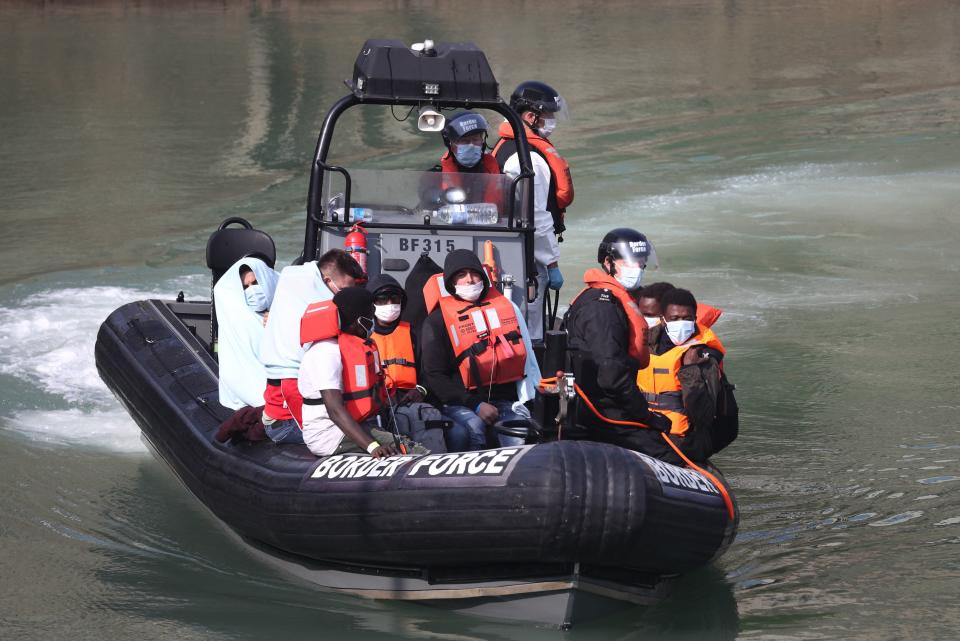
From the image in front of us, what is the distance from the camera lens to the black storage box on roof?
743cm

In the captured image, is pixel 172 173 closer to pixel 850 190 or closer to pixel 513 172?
pixel 850 190

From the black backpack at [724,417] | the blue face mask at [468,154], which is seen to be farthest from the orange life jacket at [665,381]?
the blue face mask at [468,154]

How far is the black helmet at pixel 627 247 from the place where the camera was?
6254mm

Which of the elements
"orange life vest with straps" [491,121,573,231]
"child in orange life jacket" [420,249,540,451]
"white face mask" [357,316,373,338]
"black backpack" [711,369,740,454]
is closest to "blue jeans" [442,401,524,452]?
"child in orange life jacket" [420,249,540,451]

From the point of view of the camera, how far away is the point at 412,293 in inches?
275

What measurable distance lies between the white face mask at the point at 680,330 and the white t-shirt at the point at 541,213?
165cm

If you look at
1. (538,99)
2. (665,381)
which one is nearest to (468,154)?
(538,99)

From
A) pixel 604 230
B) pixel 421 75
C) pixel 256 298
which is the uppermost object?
pixel 421 75

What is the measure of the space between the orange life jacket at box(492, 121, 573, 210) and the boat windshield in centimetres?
48

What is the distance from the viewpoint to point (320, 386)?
5645mm

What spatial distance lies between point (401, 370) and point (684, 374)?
1.22 metres

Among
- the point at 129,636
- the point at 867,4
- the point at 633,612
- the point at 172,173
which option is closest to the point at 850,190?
the point at 172,173

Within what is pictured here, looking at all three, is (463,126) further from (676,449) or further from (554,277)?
(676,449)

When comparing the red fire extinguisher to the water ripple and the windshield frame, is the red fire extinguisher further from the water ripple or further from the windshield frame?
the water ripple
